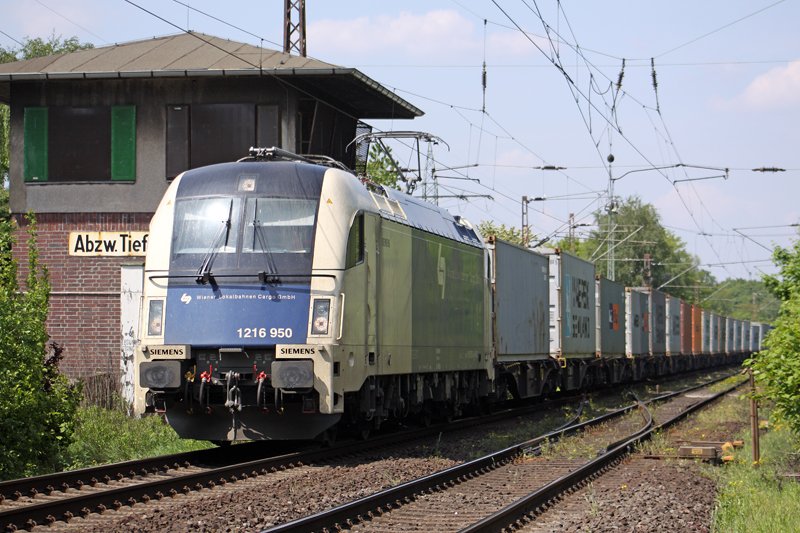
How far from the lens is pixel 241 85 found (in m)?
21.7

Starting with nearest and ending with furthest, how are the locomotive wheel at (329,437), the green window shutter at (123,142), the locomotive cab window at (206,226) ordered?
the locomotive cab window at (206,226) < the locomotive wheel at (329,437) < the green window shutter at (123,142)

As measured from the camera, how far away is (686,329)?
49062 mm

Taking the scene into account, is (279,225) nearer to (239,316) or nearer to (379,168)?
(239,316)

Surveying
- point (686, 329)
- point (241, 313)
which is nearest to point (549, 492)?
point (241, 313)

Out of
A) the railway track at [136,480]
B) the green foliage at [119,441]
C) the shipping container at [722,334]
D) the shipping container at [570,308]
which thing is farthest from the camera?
the shipping container at [722,334]

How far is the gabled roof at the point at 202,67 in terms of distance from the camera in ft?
68.0

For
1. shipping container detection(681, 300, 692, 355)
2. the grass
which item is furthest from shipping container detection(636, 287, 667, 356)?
the grass

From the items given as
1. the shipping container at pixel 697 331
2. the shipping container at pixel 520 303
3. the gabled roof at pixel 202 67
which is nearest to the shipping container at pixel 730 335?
the shipping container at pixel 697 331

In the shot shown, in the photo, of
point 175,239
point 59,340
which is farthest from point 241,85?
point 175,239

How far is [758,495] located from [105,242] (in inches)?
570

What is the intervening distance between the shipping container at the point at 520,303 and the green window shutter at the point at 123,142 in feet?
Result: 24.2

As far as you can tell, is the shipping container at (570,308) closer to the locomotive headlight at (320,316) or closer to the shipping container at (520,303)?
the shipping container at (520,303)

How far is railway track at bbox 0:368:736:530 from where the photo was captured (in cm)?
880

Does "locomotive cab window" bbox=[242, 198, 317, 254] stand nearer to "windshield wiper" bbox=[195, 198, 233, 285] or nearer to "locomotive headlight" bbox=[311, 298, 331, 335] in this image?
"windshield wiper" bbox=[195, 198, 233, 285]
